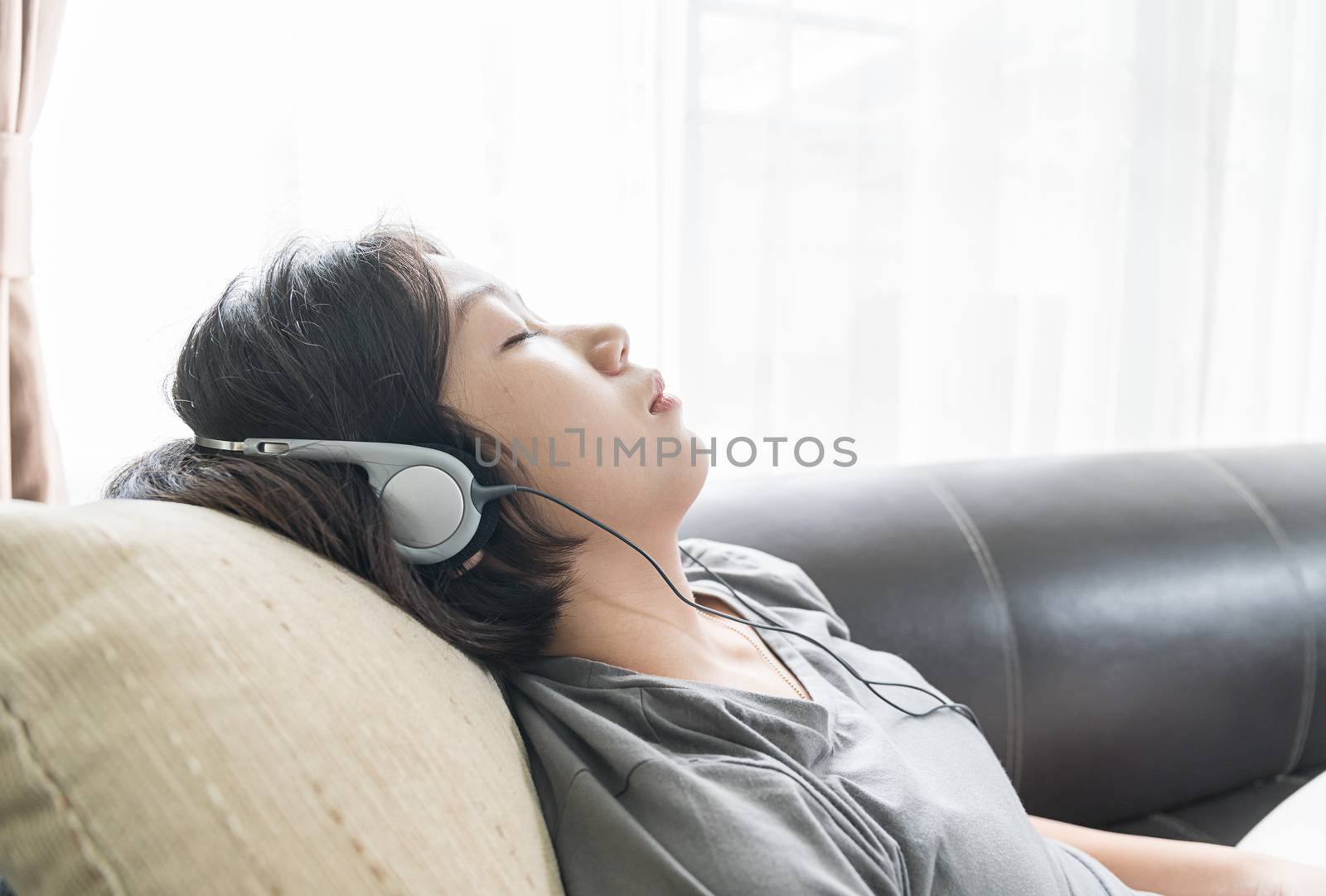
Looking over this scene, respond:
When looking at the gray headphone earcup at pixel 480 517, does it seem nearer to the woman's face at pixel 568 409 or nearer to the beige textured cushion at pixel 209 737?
the woman's face at pixel 568 409

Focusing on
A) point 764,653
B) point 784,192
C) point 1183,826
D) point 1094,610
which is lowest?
point 1183,826

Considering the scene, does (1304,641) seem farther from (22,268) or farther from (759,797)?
(22,268)

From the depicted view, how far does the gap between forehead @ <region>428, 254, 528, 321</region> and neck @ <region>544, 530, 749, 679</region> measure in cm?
25

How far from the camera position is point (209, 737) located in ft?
1.36

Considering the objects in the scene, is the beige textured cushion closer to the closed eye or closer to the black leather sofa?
the closed eye

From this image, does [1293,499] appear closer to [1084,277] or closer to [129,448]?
[1084,277]

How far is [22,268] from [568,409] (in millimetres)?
912

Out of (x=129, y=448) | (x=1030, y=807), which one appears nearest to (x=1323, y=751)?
(x=1030, y=807)

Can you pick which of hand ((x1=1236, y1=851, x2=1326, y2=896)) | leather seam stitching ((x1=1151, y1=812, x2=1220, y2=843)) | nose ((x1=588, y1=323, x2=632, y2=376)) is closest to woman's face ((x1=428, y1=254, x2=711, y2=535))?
nose ((x1=588, y1=323, x2=632, y2=376))

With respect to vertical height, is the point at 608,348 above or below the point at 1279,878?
above

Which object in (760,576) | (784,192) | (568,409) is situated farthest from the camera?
(784,192)

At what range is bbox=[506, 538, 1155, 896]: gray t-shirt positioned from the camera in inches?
22.4

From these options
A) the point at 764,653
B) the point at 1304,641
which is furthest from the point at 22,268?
the point at 1304,641

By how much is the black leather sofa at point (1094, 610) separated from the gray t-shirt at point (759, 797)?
1.17 ft
